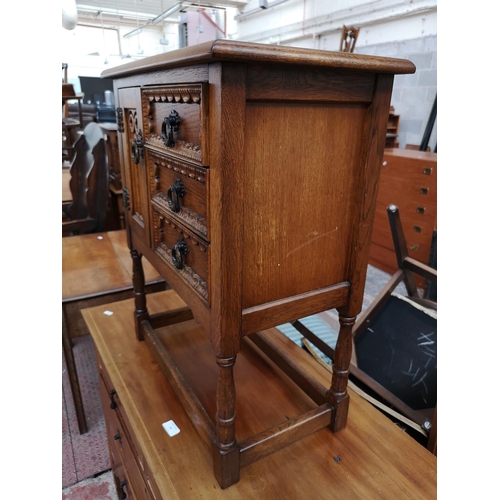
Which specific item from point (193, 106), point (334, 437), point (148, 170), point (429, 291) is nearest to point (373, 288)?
point (429, 291)

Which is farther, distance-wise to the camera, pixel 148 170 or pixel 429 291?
pixel 429 291

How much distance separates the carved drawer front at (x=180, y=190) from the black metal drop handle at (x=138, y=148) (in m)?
0.04

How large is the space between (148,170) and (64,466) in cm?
133

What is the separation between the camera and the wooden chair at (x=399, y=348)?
1.41 meters

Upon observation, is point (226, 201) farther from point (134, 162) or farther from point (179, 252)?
point (134, 162)

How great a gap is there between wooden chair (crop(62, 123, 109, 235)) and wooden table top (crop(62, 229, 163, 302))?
12 centimetres

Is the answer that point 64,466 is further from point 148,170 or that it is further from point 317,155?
point 317,155

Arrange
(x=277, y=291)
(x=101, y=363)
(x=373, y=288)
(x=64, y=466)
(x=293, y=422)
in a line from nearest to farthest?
1. (x=277, y=291)
2. (x=293, y=422)
3. (x=101, y=363)
4. (x=64, y=466)
5. (x=373, y=288)

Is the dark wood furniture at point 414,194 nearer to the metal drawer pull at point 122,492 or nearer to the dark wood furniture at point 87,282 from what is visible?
the dark wood furniture at point 87,282

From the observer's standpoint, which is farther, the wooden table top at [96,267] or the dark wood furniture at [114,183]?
the dark wood furniture at [114,183]

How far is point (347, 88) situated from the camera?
67 centimetres

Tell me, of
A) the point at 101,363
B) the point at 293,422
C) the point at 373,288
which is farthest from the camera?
the point at 373,288

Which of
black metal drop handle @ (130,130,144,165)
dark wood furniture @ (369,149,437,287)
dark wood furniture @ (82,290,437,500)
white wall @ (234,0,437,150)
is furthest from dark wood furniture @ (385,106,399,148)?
black metal drop handle @ (130,130,144,165)

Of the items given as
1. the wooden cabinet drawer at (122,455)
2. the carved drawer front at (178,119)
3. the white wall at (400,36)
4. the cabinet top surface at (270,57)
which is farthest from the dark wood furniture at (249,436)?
the white wall at (400,36)
